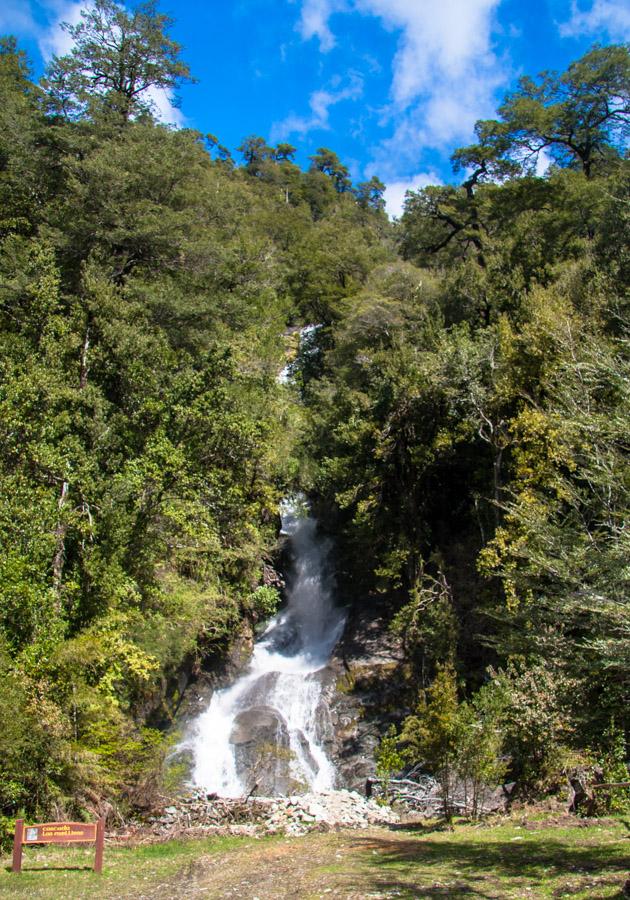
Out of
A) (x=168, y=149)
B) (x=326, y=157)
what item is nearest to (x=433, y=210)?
(x=168, y=149)

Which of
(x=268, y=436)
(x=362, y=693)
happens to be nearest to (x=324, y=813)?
(x=362, y=693)

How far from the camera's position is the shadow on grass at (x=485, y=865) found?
7598 mm

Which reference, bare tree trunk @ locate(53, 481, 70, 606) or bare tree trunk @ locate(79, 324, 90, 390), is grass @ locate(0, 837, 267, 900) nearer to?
bare tree trunk @ locate(53, 481, 70, 606)

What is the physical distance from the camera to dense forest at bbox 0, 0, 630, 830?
38.9 feet

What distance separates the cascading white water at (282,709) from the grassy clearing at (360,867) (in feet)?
22.5

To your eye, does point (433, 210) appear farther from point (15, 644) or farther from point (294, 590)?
point (15, 644)

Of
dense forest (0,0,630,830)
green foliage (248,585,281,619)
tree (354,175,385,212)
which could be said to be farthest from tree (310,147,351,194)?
green foliage (248,585,281,619)

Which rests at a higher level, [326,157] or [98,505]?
[326,157]

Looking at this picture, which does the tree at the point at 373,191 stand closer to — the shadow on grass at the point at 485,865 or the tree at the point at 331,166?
the tree at the point at 331,166

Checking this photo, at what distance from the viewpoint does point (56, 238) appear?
20.1 meters

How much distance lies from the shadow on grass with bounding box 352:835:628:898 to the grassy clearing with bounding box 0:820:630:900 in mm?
15

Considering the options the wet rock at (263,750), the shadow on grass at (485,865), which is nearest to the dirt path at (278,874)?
the shadow on grass at (485,865)

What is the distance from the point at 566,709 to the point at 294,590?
2071 centimetres

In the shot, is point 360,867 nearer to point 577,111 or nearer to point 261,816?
point 261,816
